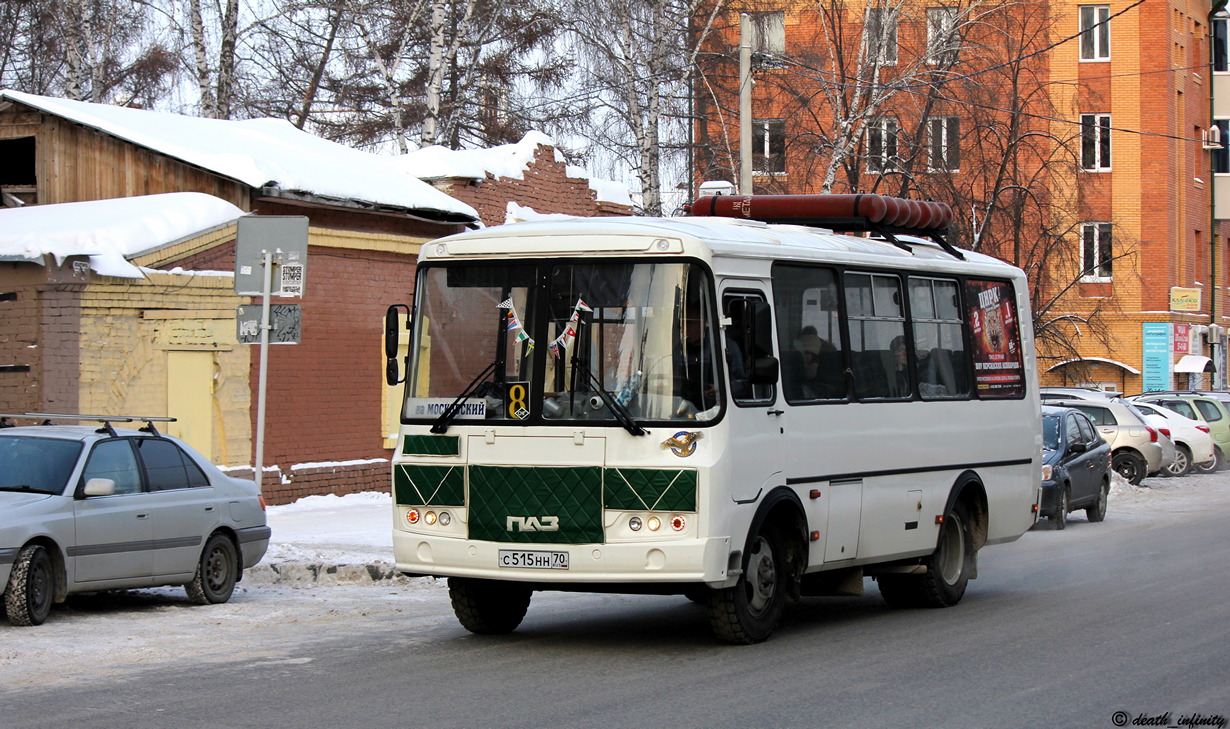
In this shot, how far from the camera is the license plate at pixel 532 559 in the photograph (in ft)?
32.8

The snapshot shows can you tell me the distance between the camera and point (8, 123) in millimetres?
21906

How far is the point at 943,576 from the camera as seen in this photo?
1307cm

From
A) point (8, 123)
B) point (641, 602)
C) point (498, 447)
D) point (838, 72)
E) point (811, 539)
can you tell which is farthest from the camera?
point (838, 72)

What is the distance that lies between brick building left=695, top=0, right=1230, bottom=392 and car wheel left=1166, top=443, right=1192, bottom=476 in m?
6.16

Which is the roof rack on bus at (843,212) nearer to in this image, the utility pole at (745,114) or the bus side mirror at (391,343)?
the bus side mirror at (391,343)

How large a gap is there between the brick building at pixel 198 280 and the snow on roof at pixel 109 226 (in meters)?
0.03

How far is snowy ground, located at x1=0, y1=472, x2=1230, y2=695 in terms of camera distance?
33.0 feet

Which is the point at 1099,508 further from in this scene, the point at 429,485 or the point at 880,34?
the point at 429,485

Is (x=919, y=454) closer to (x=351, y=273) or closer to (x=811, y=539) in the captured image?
(x=811, y=539)

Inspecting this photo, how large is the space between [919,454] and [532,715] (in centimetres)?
528

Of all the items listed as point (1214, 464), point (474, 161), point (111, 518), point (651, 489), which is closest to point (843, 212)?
point (651, 489)

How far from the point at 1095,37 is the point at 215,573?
147 ft

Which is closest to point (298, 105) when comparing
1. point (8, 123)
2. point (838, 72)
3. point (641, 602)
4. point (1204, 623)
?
point (838, 72)

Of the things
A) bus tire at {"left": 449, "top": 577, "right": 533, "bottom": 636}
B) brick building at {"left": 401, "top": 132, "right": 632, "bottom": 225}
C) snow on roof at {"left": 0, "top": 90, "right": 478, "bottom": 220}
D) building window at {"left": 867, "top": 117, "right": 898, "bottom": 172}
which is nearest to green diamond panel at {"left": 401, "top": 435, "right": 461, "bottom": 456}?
bus tire at {"left": 449, "top": 577, "right": 533, "bottom": 636}
